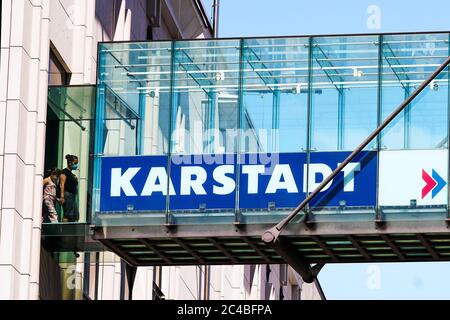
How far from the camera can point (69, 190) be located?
4141 centimetres

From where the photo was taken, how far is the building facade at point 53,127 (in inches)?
1459

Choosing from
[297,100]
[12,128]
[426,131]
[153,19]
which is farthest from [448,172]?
[153,19]

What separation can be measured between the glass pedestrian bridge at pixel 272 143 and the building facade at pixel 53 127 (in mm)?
539

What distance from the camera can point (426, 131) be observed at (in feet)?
135

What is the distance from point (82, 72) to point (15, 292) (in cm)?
924

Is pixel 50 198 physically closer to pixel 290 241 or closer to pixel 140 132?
pixel 140 132

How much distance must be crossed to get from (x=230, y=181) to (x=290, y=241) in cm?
211

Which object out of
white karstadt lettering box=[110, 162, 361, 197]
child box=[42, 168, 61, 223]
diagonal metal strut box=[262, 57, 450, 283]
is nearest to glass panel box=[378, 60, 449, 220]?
diagonal metal strut box=[262, 57, 450, 283]

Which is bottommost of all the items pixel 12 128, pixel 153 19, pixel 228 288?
pixel 228 288

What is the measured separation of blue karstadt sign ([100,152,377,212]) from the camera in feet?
137

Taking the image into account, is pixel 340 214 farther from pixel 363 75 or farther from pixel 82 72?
pixel 82 72

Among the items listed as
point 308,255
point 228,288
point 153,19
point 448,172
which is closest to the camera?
point 448,172

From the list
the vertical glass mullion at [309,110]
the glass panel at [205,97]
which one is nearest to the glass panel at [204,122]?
the glass panel at [205,97]

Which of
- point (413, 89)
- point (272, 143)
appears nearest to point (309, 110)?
point (272, 143)
